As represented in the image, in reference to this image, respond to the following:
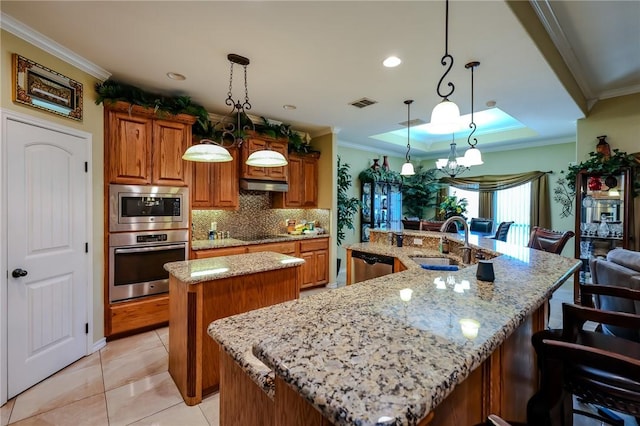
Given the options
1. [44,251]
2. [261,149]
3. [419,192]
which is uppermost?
[261,149]

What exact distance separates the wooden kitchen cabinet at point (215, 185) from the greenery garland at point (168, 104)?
16.0 inches

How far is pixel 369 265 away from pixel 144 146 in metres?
2.84

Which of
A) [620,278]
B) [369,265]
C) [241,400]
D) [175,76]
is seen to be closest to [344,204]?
[369,265]

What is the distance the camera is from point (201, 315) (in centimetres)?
204

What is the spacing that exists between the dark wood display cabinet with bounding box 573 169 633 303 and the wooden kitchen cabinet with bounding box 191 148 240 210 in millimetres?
4676

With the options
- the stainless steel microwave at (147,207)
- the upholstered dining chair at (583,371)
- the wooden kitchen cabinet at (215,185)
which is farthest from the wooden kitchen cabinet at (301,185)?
the upholstered dining chair at (583,371)

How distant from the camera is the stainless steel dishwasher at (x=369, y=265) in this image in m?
3.13

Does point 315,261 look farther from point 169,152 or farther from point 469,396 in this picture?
point 469,396

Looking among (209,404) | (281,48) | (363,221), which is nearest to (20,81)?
(281,48)

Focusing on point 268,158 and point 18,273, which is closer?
point 18,273

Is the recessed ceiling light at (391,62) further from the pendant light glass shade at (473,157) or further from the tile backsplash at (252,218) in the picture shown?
the tile backsplash at (252,218)

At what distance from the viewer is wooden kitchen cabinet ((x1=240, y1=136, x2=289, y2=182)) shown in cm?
418

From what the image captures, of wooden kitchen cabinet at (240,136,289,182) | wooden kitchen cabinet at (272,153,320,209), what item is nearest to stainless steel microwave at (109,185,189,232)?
wooden kitchen cabinet at (240,136,289,182)

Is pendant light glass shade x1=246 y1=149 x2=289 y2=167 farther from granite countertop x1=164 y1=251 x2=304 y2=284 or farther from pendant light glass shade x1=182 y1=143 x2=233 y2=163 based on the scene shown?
granite countertop x1=164 y1=251 x2=304 y2=284
